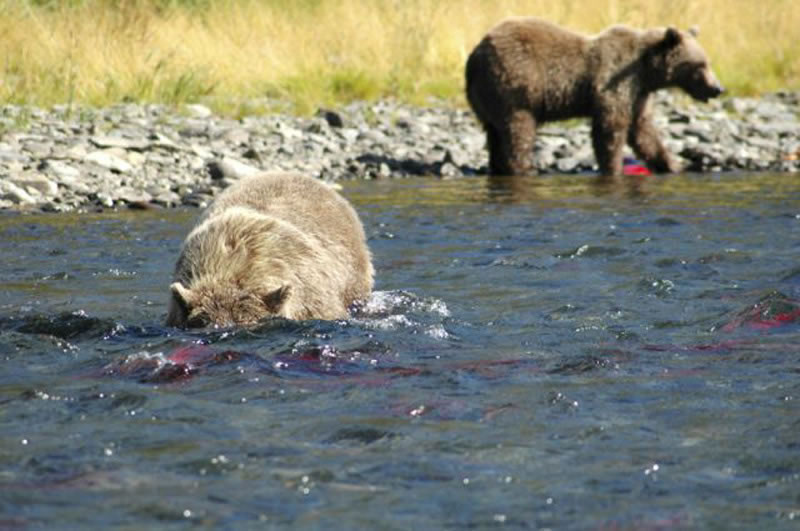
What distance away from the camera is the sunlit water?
4609 mm

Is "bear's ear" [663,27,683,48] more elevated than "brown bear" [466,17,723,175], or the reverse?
"bear's ear" [663,27,683,48]

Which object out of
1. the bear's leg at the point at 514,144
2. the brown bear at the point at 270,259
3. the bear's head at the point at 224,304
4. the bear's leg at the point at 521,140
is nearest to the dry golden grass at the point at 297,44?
Result: the bear's leg at the point at 514,144

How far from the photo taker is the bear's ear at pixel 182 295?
6.97 metres

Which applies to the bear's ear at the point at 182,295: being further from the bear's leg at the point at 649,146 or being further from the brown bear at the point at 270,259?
the bear's leg at the point at 649,146

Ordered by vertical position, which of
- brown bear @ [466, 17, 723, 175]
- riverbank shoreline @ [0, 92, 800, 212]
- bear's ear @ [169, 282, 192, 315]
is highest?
bear's ear @ [169, 282, 192, 315]

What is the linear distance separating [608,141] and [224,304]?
9641 millimetres

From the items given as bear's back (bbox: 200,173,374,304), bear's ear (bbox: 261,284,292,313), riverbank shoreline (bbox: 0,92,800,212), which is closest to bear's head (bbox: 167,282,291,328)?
bear's ear (bbox: 261,284,292,313)

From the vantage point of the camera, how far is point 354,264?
8.45 m

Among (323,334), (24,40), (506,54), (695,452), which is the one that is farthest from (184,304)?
(24,40)

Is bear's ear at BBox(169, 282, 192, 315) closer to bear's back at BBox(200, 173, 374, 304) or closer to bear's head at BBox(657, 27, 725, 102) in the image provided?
bear's back at BBox(200, 173, 374, 304)

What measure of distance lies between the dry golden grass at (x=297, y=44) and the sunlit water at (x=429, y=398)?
7.95 meters

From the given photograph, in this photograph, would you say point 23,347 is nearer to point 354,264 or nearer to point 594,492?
point 354,264

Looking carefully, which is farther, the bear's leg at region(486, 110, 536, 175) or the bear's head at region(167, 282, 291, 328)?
the bear's leg at region(486, 110, 536, 175)

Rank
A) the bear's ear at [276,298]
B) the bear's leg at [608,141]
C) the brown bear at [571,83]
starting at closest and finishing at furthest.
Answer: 1. the bear's ear at [276,298]
2. the brown bear at [571,83]
3. the bear's leg at [608,141]
